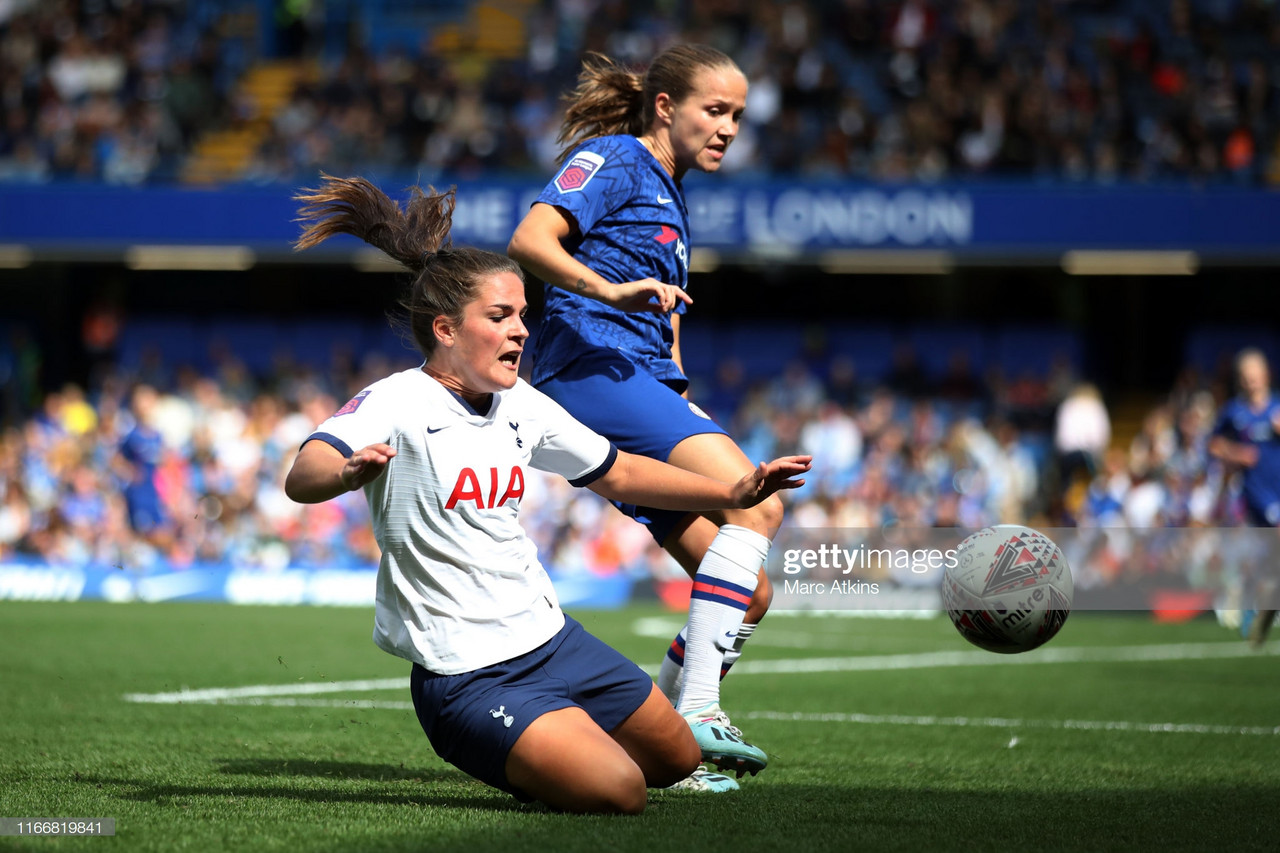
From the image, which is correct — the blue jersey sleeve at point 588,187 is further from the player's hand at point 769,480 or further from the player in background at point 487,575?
the player's hand at point 769,480

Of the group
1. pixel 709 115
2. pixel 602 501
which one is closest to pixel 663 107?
pixel 709 115

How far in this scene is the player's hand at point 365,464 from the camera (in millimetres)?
3279

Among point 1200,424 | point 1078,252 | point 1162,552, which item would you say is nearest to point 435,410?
point 1162,552

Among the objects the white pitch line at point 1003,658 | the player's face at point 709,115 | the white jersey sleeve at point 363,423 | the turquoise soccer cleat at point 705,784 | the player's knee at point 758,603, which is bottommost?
the white pitch line at point 1003,658

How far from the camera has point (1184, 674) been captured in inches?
337

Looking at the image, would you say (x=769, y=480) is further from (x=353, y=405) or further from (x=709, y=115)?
(x=709, y=115)

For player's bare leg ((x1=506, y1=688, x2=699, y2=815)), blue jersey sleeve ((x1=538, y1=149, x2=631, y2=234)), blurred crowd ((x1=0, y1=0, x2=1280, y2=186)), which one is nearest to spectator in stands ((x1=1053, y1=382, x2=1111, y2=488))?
blurred crowd ((x1=0, y1=0, x2=1280, y2=186))

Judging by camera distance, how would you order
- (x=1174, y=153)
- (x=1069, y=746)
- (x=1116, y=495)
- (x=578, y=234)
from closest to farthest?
(x=578, y=234), (x=1069, y=746), (x=1116, y=495), (x=1174, y=153)

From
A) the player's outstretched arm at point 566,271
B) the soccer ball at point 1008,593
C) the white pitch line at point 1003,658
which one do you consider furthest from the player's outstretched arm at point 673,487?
the white pitch line at point 1003,658

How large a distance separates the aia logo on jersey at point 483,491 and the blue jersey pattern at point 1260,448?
7.85 m

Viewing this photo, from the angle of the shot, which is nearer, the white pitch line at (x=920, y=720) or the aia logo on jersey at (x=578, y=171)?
the aia logo on jersey at (x=578, y=171)

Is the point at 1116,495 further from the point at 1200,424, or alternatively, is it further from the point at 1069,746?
the point at 1069,746

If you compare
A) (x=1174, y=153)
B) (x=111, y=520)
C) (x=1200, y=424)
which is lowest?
(x=111, y=520)

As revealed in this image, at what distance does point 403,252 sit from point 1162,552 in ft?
36.5
